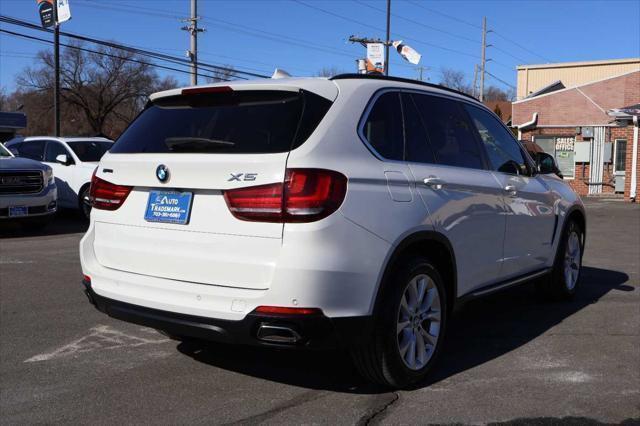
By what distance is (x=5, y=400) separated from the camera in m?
3.98

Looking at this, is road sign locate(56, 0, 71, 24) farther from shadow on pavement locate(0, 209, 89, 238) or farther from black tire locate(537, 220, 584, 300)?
black tire locate(537, 220, 584, 300)

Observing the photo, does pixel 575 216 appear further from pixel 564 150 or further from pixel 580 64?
pixel 580 64

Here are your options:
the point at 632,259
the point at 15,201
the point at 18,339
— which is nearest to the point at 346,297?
the point at 18,339

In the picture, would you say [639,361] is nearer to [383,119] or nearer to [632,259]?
[383,119]

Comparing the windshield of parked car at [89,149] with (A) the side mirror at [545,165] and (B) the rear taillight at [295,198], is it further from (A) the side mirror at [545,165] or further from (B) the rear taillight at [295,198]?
(B) the rear taillight at [295,198]

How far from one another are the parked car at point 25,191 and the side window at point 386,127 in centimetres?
915

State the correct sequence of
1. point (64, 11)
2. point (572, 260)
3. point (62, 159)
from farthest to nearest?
point (64, 11) → point (62, 159) → point (572, 260)

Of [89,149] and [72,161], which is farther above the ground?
[89,149]

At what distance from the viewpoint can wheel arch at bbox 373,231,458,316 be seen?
378 cm

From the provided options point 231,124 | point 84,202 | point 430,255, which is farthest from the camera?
point 84,202

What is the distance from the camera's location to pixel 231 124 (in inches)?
151

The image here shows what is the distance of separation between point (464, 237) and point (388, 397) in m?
1.27

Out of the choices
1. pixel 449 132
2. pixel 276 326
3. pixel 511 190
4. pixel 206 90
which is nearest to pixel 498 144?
pixel 511 190

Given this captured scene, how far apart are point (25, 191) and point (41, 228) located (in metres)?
1.30
